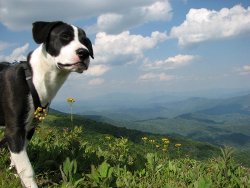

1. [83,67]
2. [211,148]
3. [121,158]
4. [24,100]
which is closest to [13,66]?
[24,100]

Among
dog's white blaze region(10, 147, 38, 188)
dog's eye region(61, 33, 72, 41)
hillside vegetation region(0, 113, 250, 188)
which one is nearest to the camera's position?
dog's white blaze region(10, 147, 38, 188)

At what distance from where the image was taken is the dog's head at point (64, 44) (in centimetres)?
598

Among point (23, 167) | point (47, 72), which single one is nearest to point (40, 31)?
point (47, 72)

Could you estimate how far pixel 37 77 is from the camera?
248 inches

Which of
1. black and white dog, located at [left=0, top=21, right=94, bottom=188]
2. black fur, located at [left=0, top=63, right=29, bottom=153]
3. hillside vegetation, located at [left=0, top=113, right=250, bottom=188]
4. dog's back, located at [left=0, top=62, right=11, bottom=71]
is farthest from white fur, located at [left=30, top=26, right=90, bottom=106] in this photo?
hillside vegetation, located at [left=0, top=113, right=250, bottom=188]

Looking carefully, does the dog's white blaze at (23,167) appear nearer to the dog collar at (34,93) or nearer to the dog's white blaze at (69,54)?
the dog collar at (34,93)

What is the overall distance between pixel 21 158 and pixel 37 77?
4.63ft

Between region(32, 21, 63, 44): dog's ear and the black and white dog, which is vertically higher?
region(32, 21, 63, 44): dog's ear

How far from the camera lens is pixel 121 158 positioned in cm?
926

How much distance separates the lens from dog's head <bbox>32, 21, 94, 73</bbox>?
5.98 m

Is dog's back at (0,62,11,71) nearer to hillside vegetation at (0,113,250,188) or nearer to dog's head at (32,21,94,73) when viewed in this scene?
dog's head at (32,21,94,73)

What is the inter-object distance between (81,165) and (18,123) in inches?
89.1

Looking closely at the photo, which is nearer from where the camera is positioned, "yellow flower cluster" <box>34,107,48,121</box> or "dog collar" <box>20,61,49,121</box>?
"yellow flower cluster" <box>34,107,48,121</box>

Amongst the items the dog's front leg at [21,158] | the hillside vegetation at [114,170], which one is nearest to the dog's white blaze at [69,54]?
the dog's front leg at [21,158]
